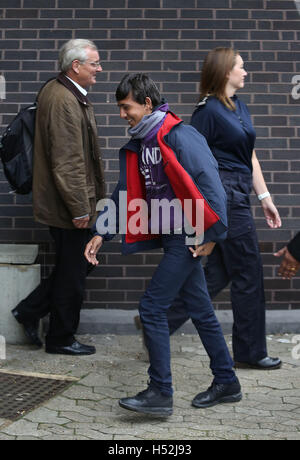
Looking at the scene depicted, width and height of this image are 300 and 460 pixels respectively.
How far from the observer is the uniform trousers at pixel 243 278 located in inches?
185

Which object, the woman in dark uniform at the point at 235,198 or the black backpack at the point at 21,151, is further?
the black backpack at the point at 21,151

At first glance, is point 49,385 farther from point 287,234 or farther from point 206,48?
point 206,48

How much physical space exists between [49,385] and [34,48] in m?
2.86

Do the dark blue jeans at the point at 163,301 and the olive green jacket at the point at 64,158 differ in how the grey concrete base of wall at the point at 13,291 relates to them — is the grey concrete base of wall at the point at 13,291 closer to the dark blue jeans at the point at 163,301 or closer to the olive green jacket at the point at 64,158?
the olive green jacket at the point at 64,158

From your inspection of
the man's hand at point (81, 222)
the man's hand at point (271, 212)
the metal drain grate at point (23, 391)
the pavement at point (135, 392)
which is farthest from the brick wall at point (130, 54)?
the metal drain grate at point (23, 391)

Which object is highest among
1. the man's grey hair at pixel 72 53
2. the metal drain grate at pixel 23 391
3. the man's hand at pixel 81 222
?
the man's grey hair at pixel 72 53

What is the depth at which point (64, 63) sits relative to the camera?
16.8ft

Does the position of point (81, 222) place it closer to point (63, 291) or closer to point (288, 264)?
point (63, 291)

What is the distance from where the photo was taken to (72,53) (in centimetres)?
510

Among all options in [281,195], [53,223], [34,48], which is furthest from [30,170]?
[281,195]

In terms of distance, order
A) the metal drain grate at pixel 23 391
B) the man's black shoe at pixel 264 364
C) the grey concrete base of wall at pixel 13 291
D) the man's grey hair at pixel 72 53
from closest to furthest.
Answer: the metal drain grate at pixel 23 391 → the man's black shoe at pixel 264 364 → the man's grey hair at pixel 72 53 → the grey concrete base of wall at pixel 13 291

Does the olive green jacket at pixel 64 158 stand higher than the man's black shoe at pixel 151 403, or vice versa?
the olive green jacket at pixel 64 158

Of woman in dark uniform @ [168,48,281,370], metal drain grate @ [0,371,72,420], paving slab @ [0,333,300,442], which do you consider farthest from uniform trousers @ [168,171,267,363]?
metal drain grate @ [0,371,72,420]
